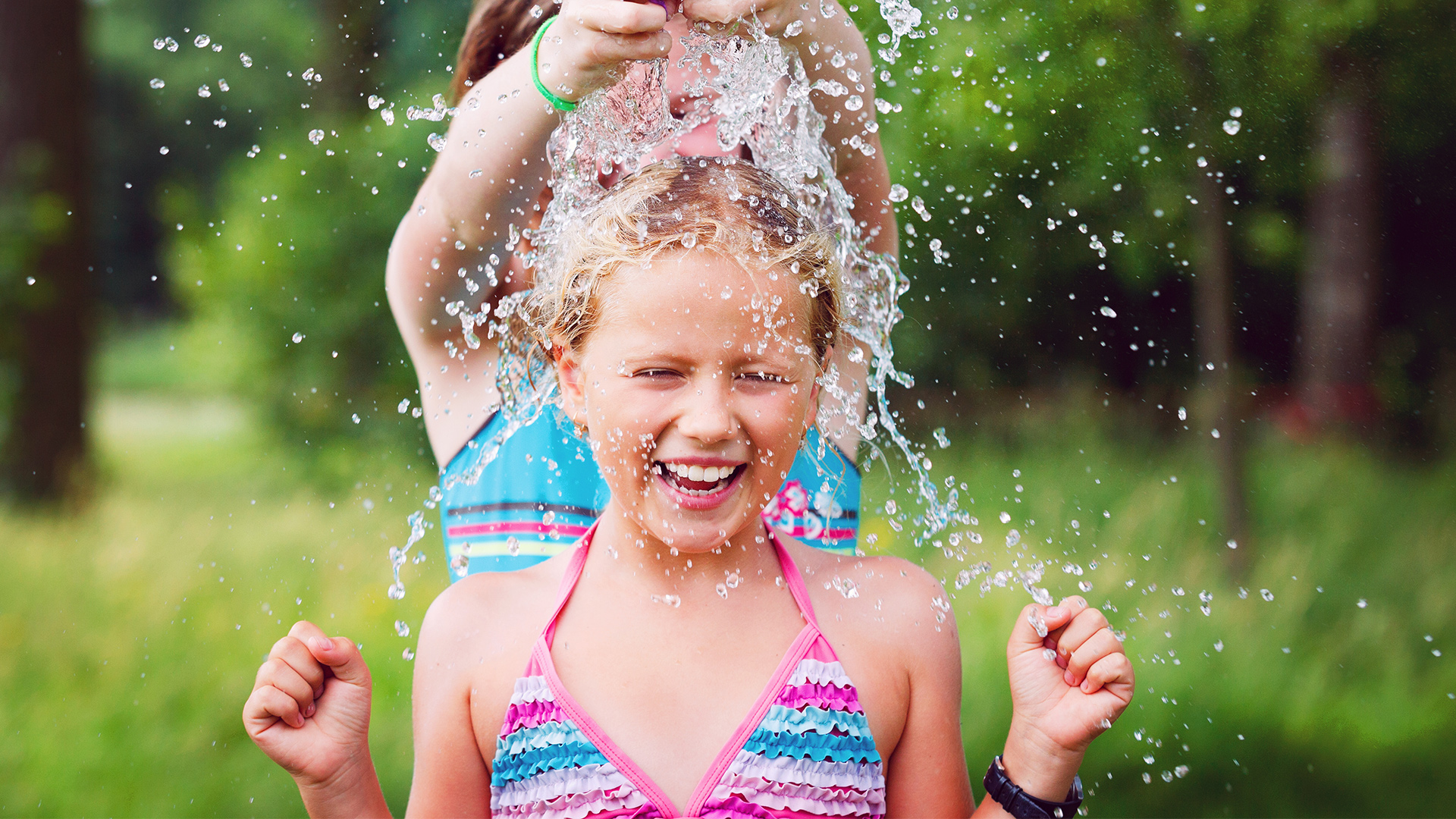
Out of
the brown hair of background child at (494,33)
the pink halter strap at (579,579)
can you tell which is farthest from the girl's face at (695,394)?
the brown hair of background child at (494,33)

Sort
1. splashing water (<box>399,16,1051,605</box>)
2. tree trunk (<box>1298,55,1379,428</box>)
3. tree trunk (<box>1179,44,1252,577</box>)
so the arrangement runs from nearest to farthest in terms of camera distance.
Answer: splashing water (<box>399,16,1051,605</box>), tree trunk (<box>1179,44,1252,577</box>), tree trunk (<box>1298,55,1379,428</box>)

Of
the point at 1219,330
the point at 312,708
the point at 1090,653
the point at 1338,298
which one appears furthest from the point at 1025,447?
the point at 312,708

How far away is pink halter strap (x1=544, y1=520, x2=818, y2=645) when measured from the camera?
189 cm

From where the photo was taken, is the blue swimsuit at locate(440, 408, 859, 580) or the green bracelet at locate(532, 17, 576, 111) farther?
the blue swimsuit at locate(440, 408, 859, 580)

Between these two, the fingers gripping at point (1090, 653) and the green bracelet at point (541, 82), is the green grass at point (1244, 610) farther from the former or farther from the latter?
the green bracelet at point (541, 82)

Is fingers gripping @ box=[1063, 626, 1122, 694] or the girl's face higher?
the girl's face

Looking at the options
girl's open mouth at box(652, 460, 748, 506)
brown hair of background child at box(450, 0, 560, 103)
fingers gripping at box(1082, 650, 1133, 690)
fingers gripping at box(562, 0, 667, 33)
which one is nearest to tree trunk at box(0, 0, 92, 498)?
brown hair of background child at box(450, 0, 560, 103)

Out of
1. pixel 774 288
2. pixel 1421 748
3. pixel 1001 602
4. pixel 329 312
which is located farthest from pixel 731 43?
pixel 329 312

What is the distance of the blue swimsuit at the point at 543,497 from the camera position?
2.29m

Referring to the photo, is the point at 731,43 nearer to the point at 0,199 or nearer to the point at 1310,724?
the point at 1310,724

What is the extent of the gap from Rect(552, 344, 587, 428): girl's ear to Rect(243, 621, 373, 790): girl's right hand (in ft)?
1.54

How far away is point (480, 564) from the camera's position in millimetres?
2309

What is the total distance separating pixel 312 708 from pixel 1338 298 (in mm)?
5740

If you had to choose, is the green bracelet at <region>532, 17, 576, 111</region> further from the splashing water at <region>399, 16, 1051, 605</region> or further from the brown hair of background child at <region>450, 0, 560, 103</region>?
the brown hair of background child at <region>450, 0, 560, 103</region>
